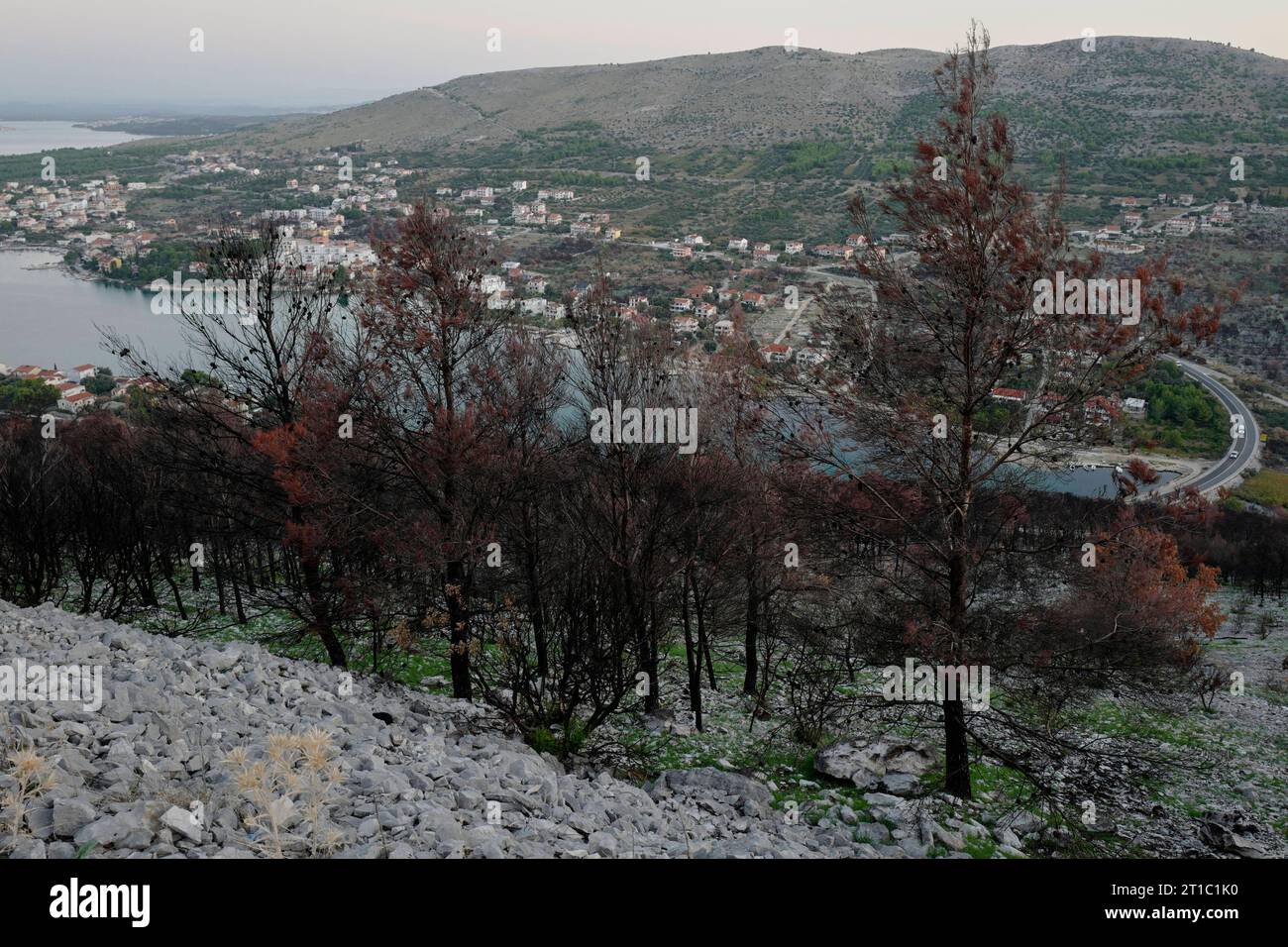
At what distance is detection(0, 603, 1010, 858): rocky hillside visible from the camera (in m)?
5.26

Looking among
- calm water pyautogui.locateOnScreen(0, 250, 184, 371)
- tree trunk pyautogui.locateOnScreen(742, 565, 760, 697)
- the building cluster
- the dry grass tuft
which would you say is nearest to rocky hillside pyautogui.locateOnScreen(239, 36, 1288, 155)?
calm water pyautogui.locateOnScreen(0, 250, 184, 371)

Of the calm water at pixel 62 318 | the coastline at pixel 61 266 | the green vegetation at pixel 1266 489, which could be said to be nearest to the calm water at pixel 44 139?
the coastline at pixel 61 266

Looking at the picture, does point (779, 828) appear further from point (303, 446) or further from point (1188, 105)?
point (1188, 105)

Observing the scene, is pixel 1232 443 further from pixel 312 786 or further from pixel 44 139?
pixel 44 139

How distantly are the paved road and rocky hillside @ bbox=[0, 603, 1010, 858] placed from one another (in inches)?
2321

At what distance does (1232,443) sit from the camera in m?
69.2

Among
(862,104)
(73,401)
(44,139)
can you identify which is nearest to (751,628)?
(73,401)

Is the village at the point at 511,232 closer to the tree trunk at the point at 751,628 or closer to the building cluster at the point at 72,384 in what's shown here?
the building cluster at the point at 72,384

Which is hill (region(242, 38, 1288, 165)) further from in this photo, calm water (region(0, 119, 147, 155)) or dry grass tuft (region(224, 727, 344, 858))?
dry grass tuft (region(224, 727, 344, 858))

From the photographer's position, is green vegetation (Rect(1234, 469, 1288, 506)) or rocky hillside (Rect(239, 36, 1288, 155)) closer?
green vegetation (Rect(1234, 469, 1288, 506))

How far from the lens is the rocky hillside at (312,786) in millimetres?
5262

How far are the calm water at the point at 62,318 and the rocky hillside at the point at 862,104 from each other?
85.9 m
